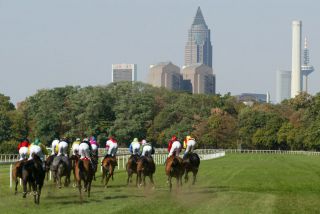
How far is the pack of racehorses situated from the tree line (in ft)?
273

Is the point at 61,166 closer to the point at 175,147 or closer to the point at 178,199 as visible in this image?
the point at 175,147

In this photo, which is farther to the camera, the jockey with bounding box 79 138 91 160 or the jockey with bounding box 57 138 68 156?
the jockey with bounding box 57 138 68 156

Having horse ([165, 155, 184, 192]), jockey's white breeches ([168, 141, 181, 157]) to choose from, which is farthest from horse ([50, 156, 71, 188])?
jockey's white breeches ([168, 141, 181, 157])

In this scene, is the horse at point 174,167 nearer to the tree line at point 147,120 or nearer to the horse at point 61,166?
the horse at point 61,166

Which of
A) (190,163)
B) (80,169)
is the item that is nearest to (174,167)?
(190,163)

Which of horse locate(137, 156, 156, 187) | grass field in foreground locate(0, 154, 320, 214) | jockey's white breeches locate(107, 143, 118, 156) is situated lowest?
grass field in foreground locate(0, 154, 320, 214)

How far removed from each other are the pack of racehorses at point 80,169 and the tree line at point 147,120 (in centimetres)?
8316

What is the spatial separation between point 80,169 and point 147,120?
358 feet

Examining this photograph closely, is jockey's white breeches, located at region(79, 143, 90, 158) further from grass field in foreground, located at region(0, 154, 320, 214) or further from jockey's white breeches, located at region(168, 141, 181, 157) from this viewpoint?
jockey's white breeches, located at region(168, 141, 181, 157)

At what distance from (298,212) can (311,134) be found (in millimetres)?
113936

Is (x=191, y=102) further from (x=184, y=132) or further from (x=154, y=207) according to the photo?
(x=154, y=207)

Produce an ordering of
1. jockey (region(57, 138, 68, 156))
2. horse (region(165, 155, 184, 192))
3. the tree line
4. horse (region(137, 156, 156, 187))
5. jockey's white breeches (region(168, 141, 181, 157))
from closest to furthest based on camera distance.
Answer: jockey (region(57, 138, 68, 156)) → horse (region(165, 155, 184, 192)) → horse (region(137, 156, 156, 187)) → jockey's white breeches (region(168, 141, 181, 157)) → the tree line

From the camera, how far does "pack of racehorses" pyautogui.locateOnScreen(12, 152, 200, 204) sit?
2678 cm

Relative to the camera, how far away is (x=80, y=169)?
2922 cm
